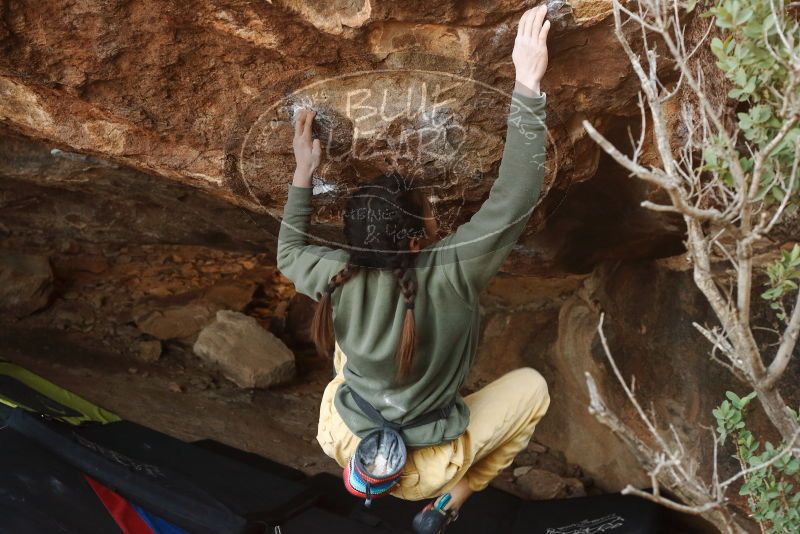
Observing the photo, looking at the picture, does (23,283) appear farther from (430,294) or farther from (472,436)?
(430,294)

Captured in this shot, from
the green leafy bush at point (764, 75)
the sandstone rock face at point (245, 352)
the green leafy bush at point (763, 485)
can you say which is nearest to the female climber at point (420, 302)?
the green leafy bush at point (764, 75)

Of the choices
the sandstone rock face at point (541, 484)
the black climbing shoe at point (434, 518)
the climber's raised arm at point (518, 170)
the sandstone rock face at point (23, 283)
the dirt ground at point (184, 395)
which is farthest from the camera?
the sandstone rock face at point (23, 283)

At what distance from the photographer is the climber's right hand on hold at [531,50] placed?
1.73 metres

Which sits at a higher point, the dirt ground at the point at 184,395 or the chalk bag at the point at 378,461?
the chalk bag at the point at 378,461

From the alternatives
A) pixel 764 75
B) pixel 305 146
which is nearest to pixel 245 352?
pixel 305 146

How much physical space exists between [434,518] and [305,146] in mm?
1126

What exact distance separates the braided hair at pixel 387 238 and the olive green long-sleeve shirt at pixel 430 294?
29 millimetres

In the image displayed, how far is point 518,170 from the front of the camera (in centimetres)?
171

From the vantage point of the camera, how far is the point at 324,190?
2330 millimetres

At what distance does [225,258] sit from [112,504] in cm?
235

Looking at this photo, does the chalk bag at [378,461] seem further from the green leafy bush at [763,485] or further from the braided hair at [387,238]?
the green leafy bush at [763,485]

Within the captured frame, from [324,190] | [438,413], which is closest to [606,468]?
[438,413]

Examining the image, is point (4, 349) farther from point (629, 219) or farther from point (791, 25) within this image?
point (791, 25)

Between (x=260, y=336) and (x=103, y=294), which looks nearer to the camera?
(x=260, y=336)
